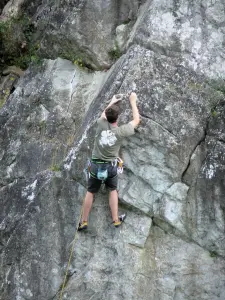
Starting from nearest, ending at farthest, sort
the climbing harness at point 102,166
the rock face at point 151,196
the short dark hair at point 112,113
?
1. the short dark hair at point 112,113
2. the climbing harness at point 102,166
3. the rock face at point 151,196

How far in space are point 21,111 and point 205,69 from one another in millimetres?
4515

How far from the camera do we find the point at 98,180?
8.77m

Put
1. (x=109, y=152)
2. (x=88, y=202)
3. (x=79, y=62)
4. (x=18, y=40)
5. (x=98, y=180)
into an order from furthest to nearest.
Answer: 1. (x=18, y=40)
2. (x=79, y=62)
3. (x=88, y=202)
4. (x=98, y=180)
5. (x=109, y=152)

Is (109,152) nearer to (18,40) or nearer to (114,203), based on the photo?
(114,203)

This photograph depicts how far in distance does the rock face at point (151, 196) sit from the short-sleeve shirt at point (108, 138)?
20.4 inches

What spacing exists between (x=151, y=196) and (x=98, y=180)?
1.11m

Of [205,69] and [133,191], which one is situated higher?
[205,69]

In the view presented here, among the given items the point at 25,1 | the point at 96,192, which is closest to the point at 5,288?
the point at 96,192

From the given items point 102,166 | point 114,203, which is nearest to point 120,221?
point 114,203

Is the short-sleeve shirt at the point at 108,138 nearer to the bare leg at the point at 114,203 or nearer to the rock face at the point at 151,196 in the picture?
the rock face at the point at 151,196

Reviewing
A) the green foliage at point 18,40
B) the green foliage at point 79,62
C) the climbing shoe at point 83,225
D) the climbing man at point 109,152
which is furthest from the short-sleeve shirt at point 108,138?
the green foliage at point 18,40

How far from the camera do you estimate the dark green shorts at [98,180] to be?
863 cm

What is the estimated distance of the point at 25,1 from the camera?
13.4m

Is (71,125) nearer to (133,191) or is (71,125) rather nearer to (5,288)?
(133,191)
